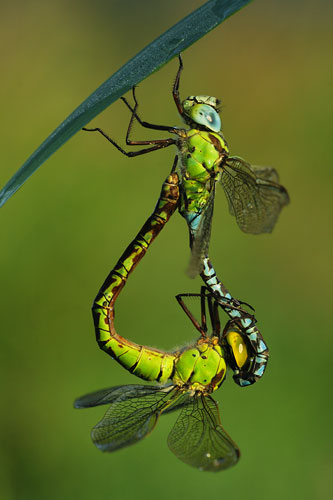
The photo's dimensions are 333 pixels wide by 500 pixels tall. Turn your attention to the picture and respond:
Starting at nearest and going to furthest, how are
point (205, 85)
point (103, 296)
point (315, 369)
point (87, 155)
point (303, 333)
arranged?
point (103, 296) → point (315, 369) → point (303, 333) → point (87, 155) → point (205, 85)

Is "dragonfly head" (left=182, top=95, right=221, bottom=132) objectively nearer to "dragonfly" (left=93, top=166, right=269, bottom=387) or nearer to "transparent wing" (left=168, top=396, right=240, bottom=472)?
"dragonfly" (left=93, top=166, right=269, bottom=387)

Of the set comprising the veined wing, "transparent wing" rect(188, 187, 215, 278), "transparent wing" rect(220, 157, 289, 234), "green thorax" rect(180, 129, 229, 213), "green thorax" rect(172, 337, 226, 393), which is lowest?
the veined wing

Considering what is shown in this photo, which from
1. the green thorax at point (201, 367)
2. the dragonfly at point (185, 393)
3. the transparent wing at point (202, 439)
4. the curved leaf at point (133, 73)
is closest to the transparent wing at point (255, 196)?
the dragonfly at point (185, 393)

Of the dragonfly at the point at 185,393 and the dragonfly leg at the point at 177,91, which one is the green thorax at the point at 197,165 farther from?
the dragonfly at the point at 185,393

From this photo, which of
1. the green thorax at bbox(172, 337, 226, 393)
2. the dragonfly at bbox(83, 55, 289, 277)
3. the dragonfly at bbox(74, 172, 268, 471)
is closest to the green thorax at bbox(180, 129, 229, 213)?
the dragonfly at bbox(83, 55, 289, 277)

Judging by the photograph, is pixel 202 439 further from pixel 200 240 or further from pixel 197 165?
pixel 197 165

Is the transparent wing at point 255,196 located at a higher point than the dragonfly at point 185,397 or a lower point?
higher

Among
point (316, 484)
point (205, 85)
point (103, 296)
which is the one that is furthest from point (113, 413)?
point (205, 85)

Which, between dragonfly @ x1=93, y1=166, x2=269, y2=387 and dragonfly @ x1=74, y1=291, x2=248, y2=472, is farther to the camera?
dragonfly @ x1=74, y1=291, x2=248, y2=472

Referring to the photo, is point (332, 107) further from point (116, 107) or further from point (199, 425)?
point (199, 425)
